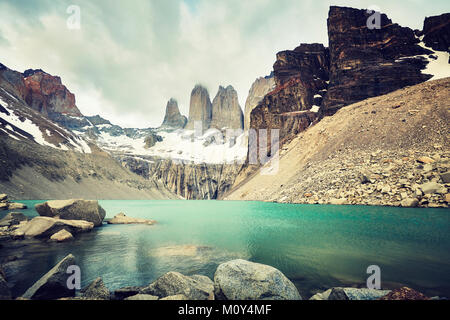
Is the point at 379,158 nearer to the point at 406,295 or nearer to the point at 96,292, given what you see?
the point at 406,295

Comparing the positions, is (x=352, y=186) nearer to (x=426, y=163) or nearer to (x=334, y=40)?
(x=426, y=163)

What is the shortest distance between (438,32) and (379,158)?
82.3 metres

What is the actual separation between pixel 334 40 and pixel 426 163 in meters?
74.6

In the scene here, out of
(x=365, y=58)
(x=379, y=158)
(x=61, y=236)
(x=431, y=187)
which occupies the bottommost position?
(x=61, y=236)

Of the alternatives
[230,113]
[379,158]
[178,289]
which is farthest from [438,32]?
[230,113]

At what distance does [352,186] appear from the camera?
29.7 m

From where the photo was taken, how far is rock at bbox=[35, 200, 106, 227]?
17656mm

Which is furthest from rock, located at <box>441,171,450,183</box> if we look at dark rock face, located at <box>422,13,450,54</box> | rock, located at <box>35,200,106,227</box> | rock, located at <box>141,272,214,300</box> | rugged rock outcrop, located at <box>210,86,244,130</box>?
rugged rock outcrop, located at <box>210,86,244,130</box>

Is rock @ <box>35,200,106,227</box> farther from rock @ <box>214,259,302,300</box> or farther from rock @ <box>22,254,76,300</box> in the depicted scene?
rock @ <box>214,259,302,300</box>

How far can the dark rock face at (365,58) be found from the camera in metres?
62.7

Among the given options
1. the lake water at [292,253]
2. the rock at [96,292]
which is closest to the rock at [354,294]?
the lake water at [292,253]

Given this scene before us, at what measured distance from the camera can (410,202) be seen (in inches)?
845
